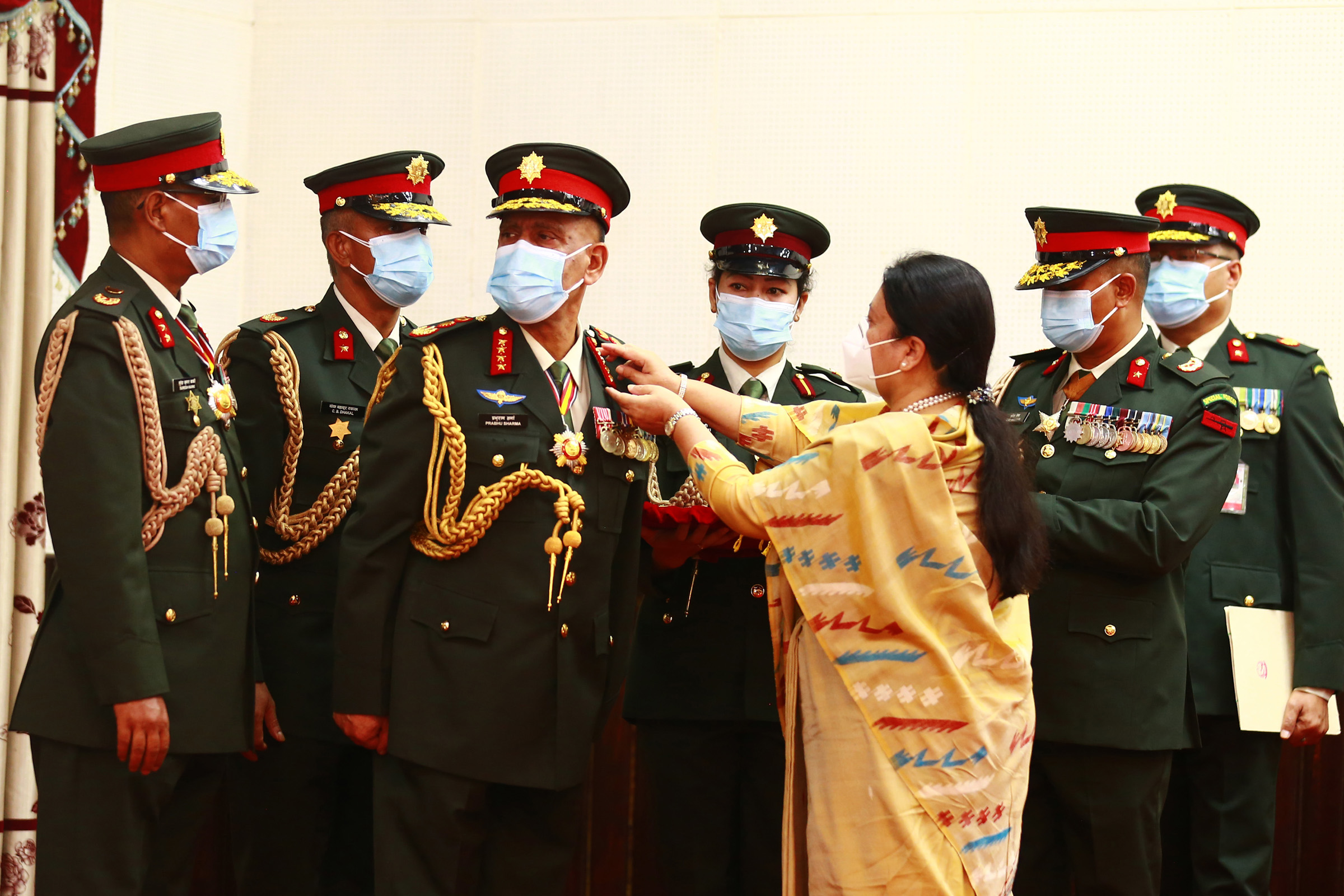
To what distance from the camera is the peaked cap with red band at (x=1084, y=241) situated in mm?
3057

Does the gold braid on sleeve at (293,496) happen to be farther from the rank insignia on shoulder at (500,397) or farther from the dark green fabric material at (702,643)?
the dark green fabric material at (702,643)

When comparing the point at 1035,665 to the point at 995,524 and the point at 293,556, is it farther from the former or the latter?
the point at 293,556

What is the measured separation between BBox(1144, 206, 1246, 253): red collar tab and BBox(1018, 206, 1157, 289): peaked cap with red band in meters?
0.55

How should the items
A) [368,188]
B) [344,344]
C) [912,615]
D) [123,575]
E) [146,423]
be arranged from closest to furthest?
Answer: 1. [912,615]
2. [123,575]
3. [146,423]
4. [344,344]
5. [368,188]

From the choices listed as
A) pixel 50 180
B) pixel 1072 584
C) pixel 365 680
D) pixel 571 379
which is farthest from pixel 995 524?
pixel 50 180

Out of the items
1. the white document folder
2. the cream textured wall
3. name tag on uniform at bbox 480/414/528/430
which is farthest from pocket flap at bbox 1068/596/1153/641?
the cream textured wall

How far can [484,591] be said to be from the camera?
→ 8.51 ft

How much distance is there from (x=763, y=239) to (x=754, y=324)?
10.3 inches

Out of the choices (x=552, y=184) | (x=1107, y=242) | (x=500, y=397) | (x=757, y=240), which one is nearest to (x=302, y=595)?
(x=500, y=397)

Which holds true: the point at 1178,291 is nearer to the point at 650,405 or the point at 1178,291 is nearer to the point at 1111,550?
the point at 1111,550

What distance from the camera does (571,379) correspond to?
9.14 feet

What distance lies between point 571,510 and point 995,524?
35.7 inches

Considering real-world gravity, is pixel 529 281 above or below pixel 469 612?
above

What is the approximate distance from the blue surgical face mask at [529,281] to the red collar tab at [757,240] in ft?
2.44
